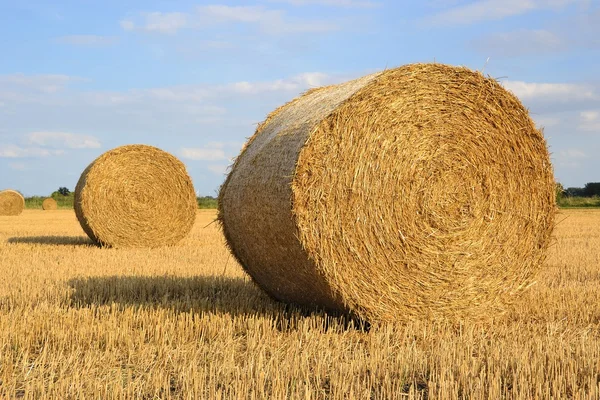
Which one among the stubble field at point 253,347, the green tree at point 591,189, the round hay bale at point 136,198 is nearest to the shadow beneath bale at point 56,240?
the round hay bale at point 136,198

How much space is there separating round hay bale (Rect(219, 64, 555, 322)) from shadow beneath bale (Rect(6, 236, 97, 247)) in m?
7.96

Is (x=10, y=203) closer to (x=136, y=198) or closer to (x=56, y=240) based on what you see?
(x=56, y=240)

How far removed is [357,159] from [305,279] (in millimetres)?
1096

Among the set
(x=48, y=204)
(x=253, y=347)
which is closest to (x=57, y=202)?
(x=48, y=204)

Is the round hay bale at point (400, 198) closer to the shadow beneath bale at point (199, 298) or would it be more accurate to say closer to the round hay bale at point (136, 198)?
the shadow beneath bale at point (199, 298)

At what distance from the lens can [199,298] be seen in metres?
6.66

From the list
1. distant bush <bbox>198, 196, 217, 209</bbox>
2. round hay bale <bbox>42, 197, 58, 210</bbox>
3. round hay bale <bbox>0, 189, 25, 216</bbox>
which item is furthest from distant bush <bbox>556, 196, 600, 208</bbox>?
round hay bale <bbox>0, 189, 25, 216</bbox>

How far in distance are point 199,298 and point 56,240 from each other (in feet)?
28.7

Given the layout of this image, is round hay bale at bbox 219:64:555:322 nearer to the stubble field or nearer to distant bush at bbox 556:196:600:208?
the stubble field

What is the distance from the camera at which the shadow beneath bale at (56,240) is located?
13.6m

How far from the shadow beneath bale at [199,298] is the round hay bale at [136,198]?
480cm

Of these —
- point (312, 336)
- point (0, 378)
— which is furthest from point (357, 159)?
point (0, 378)

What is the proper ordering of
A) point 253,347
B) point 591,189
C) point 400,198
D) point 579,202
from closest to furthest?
point 253,347 → point 400,198 → point 579,202 → point 591,189

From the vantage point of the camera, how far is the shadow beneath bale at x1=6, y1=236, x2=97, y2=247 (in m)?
13.6
